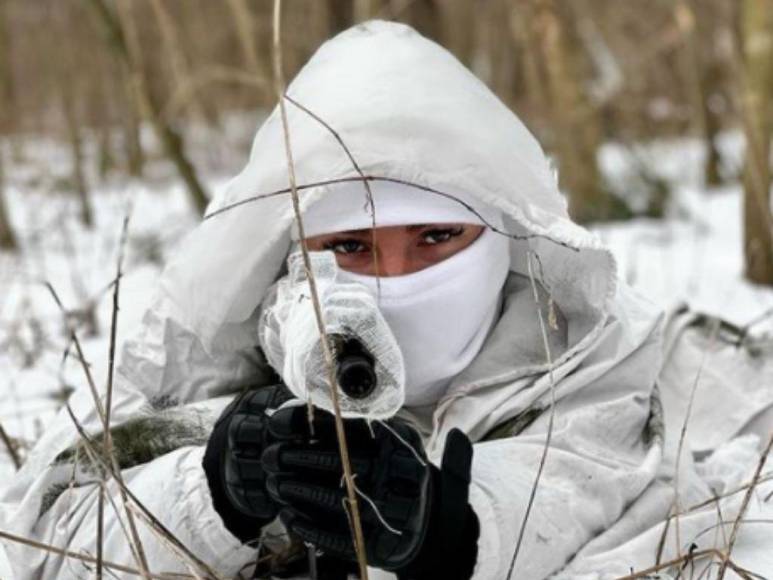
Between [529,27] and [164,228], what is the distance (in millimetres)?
2052

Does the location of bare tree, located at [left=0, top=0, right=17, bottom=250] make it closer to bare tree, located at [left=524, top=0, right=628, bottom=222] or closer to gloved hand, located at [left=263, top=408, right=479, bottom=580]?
bare tree, located at [left=524, top=0, right=628, bottom=222]

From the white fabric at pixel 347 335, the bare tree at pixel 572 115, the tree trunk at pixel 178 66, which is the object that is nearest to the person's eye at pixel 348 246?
the white fabric at pixel 347 335

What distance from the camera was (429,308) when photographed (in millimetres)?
1718

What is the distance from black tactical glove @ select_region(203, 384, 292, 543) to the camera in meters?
1.42

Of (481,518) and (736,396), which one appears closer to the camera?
(481,518)

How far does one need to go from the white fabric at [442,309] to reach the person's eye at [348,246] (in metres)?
0.06

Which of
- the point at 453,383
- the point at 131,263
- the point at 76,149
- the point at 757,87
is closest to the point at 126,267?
the point at 131,263

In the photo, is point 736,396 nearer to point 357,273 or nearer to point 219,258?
point 357,273

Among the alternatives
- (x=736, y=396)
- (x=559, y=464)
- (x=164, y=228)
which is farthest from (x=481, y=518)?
(x=164, y=228)

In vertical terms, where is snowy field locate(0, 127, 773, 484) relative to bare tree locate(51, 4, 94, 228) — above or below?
below

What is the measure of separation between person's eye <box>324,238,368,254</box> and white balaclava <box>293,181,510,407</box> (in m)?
Answer: 0.03

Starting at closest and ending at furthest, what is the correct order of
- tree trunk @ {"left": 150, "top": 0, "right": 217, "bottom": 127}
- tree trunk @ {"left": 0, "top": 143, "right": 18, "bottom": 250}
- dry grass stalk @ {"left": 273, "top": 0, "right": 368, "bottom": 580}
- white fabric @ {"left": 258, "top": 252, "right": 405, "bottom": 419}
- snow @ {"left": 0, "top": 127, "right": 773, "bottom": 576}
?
dry grass stalk @ {"left": 273, "top": 0, "right": 368, "bottom": 580}
white fabric @ {"left": 258, "top": 252, "right": 405, "bottom": 419}
snow @ {"left": 0, "top": 127, "right": 773, "bottom": 576}
tree trunk @ {"left": 150, "top": 0, "right": 217, "bottom": 127}
tree trunk @ {"left": 0, "top": 143, "right": 18, "bottom": 250}

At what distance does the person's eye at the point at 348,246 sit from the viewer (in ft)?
5.70

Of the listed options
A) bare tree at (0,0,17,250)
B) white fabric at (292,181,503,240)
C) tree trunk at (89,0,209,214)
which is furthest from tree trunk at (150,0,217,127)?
white fabric at (292,181,503,240)
